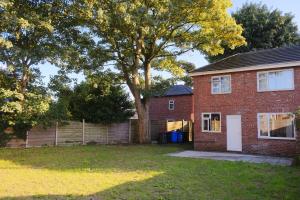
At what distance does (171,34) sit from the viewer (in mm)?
26422

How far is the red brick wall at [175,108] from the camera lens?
36506 mm

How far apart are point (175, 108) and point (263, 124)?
60.6 feet

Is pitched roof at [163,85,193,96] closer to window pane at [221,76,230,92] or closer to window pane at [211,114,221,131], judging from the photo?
window pane at [211,114,221,131]

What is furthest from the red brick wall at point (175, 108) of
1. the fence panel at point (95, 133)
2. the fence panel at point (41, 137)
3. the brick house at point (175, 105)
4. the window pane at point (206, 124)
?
the fence panel at point (41, 137)

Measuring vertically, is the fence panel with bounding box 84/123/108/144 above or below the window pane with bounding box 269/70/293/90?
below

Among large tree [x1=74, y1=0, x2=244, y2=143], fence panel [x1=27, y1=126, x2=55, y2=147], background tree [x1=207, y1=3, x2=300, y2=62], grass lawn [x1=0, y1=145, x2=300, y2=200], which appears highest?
background tree [x1=207, y1=3, x2=300, y2=62]

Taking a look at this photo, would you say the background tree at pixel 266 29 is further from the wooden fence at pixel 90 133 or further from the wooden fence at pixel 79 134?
the wooden fence at pixel 79 134

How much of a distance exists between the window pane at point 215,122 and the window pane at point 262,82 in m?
3.40

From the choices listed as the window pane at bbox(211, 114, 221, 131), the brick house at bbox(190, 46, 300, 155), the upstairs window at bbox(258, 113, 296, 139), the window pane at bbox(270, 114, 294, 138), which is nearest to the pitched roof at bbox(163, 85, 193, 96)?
the brick house at bbox(190, 46, 300, 155)

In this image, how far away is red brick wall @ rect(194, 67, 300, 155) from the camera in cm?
1842

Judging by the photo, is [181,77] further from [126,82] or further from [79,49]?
[79,49]

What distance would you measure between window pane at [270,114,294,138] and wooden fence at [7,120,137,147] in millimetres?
13091

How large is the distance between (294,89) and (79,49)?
15.2 metres

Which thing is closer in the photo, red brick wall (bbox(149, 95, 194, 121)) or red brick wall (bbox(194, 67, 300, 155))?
red brick wall (bbox(194, 67, 300, 155))
